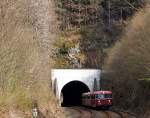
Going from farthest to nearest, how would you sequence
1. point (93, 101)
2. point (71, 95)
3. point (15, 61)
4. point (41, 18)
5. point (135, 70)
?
point (71, 95) < point (93, 101) < point (135, 70) < point (41, 18) < point (15, 61)

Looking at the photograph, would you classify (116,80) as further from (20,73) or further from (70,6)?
(70,6)

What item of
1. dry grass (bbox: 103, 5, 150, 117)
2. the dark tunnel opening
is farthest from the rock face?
the dark tunnel opening

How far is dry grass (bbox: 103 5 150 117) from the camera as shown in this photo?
3784 cm

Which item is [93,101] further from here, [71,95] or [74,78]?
[71,95]

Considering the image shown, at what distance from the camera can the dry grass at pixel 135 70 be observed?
124ft

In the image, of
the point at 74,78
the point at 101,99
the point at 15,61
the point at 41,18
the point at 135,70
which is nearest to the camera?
the point at 15,61

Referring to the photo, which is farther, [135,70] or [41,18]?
[135,70]

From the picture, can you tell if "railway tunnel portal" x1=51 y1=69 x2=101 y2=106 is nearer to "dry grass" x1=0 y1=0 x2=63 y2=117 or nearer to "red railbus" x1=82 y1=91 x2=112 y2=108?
Answer: "red railbus" x1=82 y1=91 x2=112 y2=108

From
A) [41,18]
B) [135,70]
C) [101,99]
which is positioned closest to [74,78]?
[101,99]

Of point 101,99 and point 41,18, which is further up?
point 41,18

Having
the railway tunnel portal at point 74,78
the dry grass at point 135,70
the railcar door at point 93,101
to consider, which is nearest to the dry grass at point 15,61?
the dry grass at point 135,70

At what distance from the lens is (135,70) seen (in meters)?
39.6

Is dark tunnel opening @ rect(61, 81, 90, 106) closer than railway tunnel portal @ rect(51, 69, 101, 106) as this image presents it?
No

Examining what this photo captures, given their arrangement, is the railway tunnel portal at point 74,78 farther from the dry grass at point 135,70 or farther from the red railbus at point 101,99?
the red railbus at point 101,99
